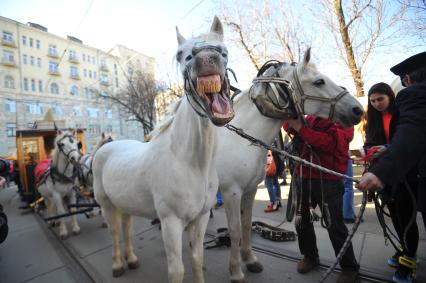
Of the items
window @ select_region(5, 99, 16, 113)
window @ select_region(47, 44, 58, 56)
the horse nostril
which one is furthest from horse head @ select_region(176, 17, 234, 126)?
window @ select_region(47, 44, 58, 56)

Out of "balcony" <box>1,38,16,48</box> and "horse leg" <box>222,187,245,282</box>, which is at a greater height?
"balcony" <box>1,38,16,48</box>

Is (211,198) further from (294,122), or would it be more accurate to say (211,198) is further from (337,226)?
(337,226)

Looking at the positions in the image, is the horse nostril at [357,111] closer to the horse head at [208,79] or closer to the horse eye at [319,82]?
the horse eye at [319,82]

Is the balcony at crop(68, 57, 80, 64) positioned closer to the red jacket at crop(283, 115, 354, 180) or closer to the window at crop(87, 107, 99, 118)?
the window at crop(87, 107, 99, 118)

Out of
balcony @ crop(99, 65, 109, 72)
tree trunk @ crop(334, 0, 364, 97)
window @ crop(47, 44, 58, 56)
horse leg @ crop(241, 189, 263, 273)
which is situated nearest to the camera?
horse leg @ crop(241, 189, 263, 273)

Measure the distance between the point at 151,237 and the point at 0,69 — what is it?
35.4 metres

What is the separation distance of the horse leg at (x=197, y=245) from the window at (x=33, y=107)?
3500 centimetres

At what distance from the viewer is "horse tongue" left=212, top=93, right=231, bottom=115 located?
138cm

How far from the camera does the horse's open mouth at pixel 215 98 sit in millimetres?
1348

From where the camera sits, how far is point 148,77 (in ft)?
65.9

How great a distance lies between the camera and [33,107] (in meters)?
28.9

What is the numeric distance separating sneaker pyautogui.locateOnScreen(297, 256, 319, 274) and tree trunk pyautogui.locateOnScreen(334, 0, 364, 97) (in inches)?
387

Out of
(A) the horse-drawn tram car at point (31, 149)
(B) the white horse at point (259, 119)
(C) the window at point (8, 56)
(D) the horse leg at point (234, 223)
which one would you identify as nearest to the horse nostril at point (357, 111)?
(B) the white horse at point (259, 119)

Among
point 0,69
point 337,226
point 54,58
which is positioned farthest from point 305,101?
point 54,58
